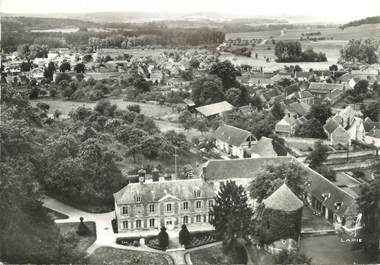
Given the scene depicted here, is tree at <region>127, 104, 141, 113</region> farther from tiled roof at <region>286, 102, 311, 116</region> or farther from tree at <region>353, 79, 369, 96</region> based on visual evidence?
tree at <region>353, 79, 369, 96</region>

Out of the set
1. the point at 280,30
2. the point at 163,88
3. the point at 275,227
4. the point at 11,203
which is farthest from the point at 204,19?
the point at 163,88

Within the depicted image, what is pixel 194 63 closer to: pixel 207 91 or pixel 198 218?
pixel 207 91

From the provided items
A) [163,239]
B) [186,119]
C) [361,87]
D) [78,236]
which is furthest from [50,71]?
[361,87]

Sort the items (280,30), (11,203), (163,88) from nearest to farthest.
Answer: (11,203), (280,30), (163,88)

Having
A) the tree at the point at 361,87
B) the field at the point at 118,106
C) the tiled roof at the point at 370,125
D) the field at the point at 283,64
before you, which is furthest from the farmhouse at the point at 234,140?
the tree at the point at 361,87

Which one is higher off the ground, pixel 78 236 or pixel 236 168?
pixel 236 168

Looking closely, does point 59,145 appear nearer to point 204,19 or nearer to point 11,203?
point 11,203
